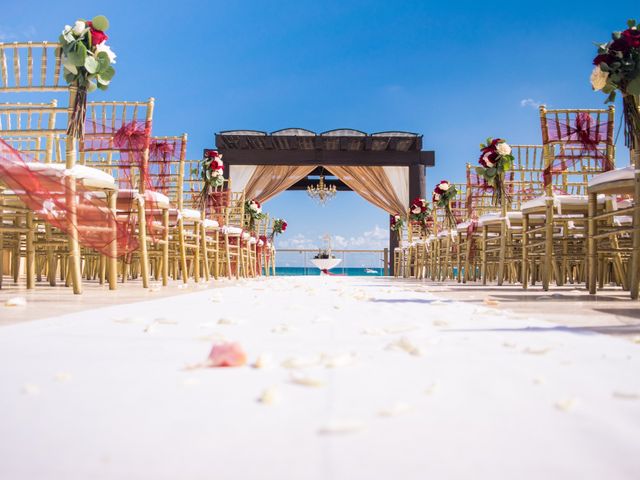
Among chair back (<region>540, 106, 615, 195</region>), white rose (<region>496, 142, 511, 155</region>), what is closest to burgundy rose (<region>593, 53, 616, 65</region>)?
chair back (<region>540, 106, 615, 195</region>)

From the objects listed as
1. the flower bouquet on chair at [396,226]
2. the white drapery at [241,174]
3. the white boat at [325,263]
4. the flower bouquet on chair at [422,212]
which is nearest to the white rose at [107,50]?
the flower bouquet on chair at [422,212]

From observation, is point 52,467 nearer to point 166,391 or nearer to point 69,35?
point 166,391

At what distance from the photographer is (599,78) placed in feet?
7.95

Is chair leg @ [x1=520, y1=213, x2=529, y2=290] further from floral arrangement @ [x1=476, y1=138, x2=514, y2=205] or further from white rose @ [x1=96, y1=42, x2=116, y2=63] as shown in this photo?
white rose @ [x1=96, y1=42, x2=116, y2=63]

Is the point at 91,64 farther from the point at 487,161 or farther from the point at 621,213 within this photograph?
the point at 487,161

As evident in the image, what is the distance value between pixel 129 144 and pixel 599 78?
2.63 metres

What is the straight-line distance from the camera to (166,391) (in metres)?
0.60

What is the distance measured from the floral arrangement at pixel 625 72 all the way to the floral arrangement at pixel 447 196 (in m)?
3.46

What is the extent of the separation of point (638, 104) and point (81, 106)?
8.82ft

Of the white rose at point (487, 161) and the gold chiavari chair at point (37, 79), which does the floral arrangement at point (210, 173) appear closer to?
the white rose at point (487, 161)

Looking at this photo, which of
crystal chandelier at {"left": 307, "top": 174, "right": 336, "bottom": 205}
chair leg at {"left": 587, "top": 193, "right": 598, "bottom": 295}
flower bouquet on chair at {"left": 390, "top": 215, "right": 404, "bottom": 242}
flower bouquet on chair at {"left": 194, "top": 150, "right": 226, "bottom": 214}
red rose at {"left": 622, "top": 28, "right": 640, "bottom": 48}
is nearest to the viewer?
red rose at {"left": 622, "top": 28, "right": 640, "bottom": 48}

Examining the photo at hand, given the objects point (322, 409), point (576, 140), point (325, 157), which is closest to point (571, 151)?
point (576, 140)

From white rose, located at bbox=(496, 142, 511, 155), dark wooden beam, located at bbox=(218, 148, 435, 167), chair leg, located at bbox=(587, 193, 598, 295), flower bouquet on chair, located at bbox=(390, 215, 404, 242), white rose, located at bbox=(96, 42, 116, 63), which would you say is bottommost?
chair leg, located at bbox=(587, 193, 598, 295)

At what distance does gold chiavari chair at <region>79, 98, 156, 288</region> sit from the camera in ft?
10.2
